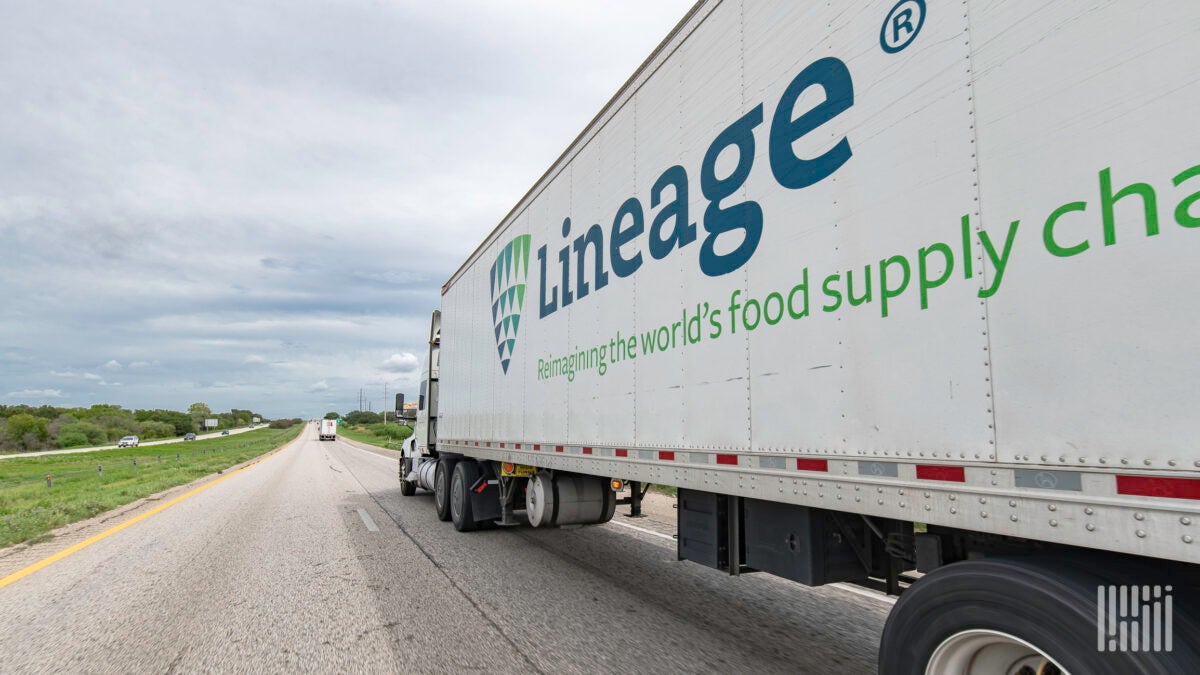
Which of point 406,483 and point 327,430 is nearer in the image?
point 406,483

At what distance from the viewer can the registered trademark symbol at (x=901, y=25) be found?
2.73 metres

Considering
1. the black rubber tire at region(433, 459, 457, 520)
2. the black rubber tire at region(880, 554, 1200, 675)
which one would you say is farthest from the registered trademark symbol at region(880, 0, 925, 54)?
the black rubber tire at region(433, 459, 457, 520)

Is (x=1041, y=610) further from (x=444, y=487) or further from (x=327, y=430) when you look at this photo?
(x=327, y=430)

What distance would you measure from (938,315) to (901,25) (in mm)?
1347

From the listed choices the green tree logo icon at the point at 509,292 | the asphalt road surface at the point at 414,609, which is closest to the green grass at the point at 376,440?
the asphalt road surface at the point at 414,609

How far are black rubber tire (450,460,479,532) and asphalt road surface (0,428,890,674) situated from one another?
0.26 m

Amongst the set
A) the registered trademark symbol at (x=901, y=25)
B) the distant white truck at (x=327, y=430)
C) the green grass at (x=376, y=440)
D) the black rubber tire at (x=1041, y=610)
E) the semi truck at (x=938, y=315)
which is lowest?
the green grass at (x=376, y=440)

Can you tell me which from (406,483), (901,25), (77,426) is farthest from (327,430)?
(901,25)

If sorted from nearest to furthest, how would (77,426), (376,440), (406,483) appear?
(406,483)
(376,440)
(77,426)

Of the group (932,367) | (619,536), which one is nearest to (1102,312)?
(932,367)

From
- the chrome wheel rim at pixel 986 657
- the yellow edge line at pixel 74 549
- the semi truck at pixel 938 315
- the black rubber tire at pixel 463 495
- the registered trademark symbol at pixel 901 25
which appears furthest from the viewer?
the black rubber tire at pixel 463 495

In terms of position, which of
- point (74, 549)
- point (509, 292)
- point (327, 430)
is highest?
point (509, 292)

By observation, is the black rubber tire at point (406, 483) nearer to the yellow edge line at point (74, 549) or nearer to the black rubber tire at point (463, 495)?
the yellow edge line at point (74, 549)

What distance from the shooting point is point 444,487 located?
1093 cm
